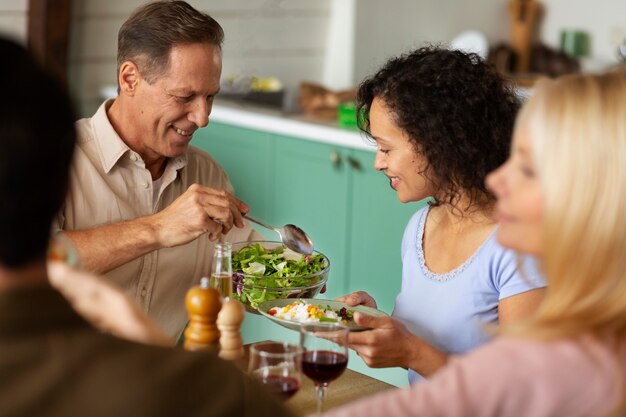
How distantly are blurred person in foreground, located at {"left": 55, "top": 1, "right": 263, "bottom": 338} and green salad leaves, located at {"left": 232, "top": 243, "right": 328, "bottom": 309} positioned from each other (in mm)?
91

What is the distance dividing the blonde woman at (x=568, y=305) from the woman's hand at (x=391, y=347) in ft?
2.28

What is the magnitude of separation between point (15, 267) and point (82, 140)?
1496 millimetres

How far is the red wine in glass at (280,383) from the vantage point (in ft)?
5.00

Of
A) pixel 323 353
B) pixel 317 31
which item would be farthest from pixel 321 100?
pixel 323 353

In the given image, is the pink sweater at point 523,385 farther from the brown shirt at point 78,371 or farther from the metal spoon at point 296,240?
the metal spoon at point 296,240

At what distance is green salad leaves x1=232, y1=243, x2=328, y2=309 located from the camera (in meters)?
2.19

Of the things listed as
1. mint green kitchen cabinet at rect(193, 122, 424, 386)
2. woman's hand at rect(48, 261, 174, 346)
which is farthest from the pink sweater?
mint green kitchen cabinet at rect(193, 122, 424, 386)

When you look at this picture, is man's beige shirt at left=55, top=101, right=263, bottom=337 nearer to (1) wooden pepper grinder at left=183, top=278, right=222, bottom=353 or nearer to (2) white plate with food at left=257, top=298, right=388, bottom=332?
(2) white plate with food at left=257, top=298, right=388, bottom=332

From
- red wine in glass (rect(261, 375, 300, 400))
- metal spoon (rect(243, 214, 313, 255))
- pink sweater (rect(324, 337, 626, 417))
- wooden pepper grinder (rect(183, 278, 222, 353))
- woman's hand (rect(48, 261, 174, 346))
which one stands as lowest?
red wine in glass (rect(261, 375, 300, 400))

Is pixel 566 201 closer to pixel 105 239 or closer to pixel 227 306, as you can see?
pixel 227 306

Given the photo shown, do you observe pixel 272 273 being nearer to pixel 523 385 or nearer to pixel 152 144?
pixel 152 144

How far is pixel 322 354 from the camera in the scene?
5.28ft

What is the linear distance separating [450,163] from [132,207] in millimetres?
782

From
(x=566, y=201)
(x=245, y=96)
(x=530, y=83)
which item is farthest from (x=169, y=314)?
(x=530, y=83)
